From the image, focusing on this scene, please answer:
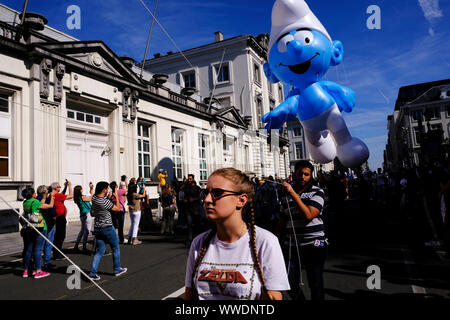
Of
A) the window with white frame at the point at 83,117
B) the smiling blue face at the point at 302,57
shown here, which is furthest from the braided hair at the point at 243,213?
the window with white frame at the point at 83,117

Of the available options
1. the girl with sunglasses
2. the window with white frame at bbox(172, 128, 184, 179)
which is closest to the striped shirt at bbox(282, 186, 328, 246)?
the girl with sunglasses

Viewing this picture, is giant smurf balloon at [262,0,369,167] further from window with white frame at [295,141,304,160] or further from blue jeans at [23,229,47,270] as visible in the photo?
window with white frame at [295,141,304,160]

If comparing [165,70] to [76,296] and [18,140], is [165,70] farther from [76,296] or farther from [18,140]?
[76,296]

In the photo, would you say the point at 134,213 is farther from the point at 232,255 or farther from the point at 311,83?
the point at 232,255

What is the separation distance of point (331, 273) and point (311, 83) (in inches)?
140

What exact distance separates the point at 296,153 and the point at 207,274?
2239 inches

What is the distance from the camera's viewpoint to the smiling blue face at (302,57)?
5.45 m

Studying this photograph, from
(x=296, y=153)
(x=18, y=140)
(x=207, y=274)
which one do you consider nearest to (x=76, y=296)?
(x=207, y=274)

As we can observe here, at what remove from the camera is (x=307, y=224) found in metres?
3.25

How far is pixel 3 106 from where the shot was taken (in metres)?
10.5

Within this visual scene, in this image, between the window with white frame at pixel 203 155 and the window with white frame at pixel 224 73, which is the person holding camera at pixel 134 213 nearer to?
the window with white frame at pixel 203 155

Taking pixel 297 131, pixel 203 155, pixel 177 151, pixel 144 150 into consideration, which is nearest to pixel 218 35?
pixel 203 155

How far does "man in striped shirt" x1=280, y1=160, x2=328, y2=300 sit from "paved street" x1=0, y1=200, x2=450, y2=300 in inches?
45.8

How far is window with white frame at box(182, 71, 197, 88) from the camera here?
31688 mm
